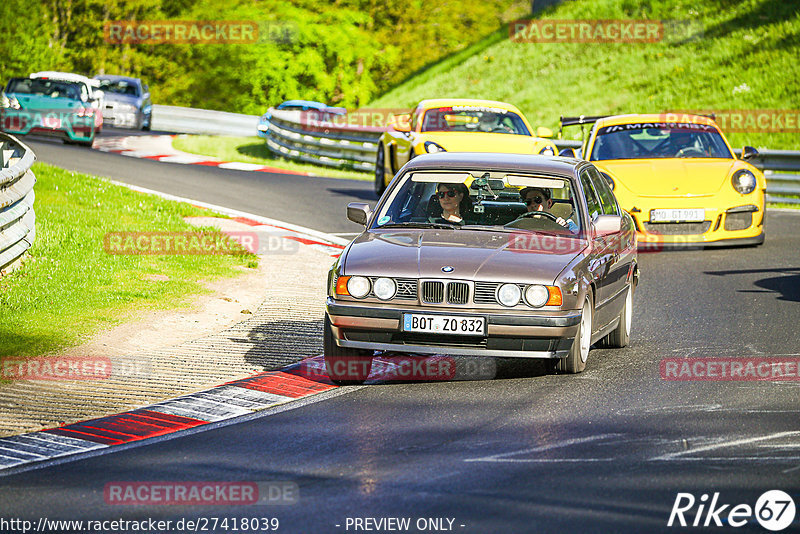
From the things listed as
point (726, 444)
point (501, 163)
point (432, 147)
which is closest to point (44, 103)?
point (432, 147)

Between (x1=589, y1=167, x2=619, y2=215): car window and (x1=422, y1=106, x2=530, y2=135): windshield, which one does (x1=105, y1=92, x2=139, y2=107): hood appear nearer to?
(x1=422, y1=106, x2=530, y2=135): windshield

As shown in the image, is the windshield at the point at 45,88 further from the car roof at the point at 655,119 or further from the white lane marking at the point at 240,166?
the car roof at the point at 655,119

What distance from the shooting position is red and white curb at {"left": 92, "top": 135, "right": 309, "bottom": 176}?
27.2 m

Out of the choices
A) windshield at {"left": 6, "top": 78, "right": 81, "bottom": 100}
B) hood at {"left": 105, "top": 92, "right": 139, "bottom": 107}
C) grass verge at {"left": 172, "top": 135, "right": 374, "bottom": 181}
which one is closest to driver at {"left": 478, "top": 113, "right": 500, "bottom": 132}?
grass verge at {"left": 172, "top": 135, "right": 374, "bottom": 181}

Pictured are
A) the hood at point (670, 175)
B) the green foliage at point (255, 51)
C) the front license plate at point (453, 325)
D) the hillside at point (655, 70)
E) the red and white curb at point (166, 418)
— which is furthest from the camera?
the green foliage at point (255, 51)

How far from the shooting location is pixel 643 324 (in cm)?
1100

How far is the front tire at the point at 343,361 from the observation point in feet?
27.3

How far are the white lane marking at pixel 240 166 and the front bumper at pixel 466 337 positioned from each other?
18.9 m

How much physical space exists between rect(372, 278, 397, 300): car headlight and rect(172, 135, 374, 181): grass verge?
18.4m

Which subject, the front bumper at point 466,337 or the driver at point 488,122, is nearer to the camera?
the front bumper at point 466,337

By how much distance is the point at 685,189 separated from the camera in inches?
606

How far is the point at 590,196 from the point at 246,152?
25320mm

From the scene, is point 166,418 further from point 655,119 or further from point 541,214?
point 655,119

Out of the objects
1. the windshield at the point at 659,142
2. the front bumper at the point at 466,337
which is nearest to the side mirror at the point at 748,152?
the windshield at the point at 659,142
